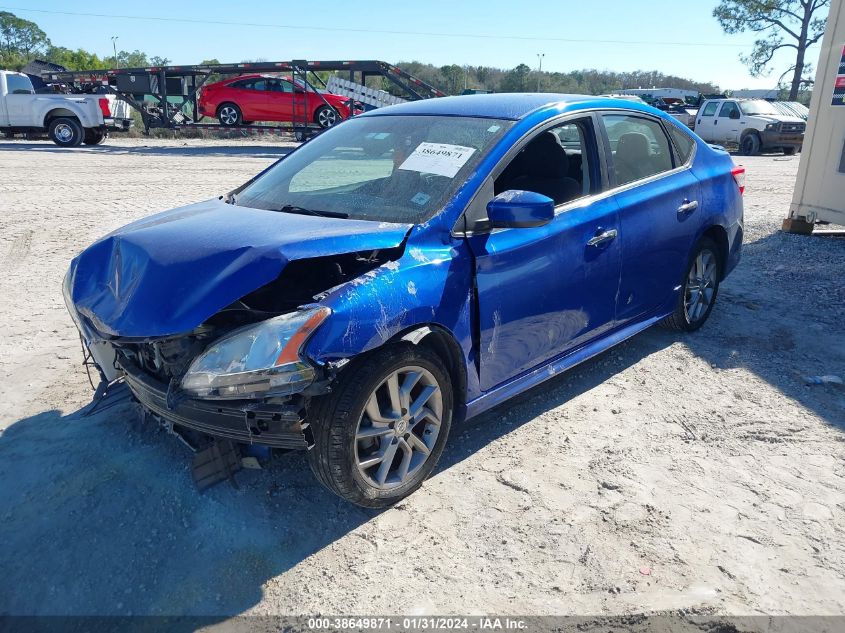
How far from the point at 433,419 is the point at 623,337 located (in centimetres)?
168

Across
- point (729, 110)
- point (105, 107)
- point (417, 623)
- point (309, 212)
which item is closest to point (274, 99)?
point (105, 107)

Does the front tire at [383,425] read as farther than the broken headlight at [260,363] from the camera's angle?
Yes

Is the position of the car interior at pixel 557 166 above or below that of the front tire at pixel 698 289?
above

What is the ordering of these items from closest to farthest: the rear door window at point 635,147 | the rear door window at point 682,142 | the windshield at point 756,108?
the rear door window at point 635,147 → the rear door window at point 682,142 → the windshield at point 756,108

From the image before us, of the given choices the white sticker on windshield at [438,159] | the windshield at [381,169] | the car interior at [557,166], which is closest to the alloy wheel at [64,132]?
the windshield at [381,169]

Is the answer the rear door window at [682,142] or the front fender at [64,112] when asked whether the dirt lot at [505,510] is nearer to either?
the rear door window at [682,142]

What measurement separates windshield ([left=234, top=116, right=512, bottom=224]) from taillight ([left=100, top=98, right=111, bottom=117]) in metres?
17.2

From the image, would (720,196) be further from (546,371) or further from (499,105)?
(546,371)

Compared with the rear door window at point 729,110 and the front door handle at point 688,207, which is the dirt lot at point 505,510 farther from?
the rear door window at point 729,110

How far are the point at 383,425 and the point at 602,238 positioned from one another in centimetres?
172

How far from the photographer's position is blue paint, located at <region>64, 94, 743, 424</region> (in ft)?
8.34

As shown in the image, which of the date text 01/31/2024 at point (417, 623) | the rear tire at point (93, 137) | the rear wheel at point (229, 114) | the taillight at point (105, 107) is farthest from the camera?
the rear wheel at point (229, 114)

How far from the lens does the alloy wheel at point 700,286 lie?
471cm

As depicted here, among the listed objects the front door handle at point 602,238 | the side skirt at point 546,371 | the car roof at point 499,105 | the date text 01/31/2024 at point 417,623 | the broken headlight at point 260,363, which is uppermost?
the car roof at point 499,105
